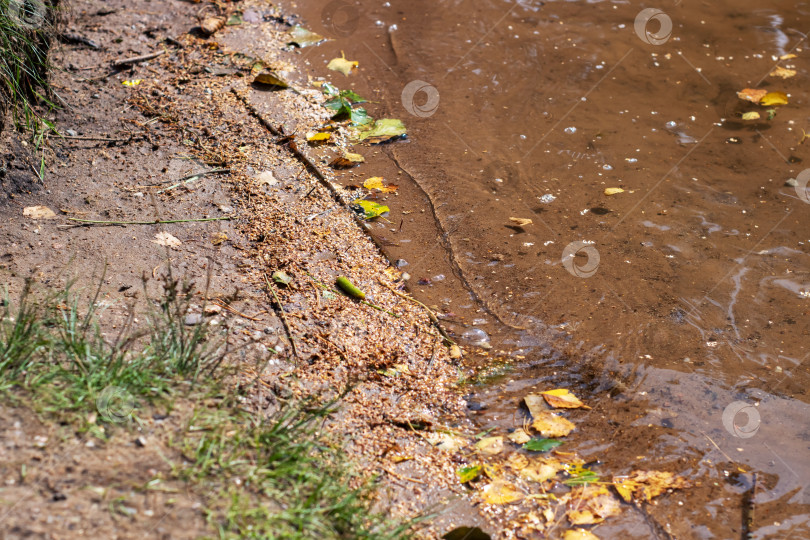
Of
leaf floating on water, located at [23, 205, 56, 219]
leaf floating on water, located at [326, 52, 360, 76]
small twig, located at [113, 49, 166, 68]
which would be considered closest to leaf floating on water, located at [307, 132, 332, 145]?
leaf floating on water, located at [326, 52, 360, 76]

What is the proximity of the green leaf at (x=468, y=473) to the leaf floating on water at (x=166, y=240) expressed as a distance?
1720mm

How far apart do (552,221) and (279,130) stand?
175 centimetres

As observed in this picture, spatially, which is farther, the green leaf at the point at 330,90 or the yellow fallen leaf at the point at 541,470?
the green leaf at the point at 330,90

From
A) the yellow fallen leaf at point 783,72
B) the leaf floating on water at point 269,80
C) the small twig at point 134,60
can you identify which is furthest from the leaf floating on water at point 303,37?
the yellow fallen leaf at point 783,72

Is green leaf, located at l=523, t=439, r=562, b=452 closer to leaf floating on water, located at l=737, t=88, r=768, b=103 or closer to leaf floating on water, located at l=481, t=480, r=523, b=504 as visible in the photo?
leaf floating on water, located at l=481, t=480, r=523, b=504

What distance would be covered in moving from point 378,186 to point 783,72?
3308 mm

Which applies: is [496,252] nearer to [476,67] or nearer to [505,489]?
[505,489]

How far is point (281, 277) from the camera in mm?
2980

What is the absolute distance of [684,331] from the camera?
9.69ft

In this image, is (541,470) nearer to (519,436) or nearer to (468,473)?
(519,436)

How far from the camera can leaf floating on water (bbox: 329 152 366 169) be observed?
3818mm

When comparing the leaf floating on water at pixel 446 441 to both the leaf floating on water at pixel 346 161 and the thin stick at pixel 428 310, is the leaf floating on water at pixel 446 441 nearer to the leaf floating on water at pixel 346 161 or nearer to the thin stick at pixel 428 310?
the thin stick at pixel 428 310

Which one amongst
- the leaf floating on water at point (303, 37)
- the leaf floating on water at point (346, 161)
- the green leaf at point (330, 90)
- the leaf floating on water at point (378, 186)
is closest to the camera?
the leaf floating on water at point (378, 186)

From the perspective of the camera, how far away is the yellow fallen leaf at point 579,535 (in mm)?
2154
